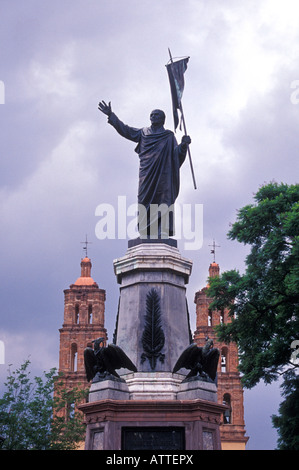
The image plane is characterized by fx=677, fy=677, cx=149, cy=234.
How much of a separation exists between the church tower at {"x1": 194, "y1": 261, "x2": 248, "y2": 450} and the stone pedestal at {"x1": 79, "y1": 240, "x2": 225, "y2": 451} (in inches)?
1957

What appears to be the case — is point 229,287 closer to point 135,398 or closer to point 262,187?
point 262,187

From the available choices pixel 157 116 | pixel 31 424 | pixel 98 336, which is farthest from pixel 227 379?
pixel 157 116

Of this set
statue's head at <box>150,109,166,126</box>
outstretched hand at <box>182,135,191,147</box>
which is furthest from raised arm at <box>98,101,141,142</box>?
outstretched hand at <box>182,135,191,147</box>

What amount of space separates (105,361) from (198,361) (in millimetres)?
1543

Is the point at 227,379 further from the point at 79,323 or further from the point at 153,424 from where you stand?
the point at 153,424

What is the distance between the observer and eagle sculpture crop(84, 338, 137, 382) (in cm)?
1123

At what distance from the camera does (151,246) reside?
12.7 metres

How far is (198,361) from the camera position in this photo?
11203 mm

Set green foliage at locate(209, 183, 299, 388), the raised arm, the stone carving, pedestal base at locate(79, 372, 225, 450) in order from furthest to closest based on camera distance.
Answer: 1. green foliage at locate(209, 183, 299, 388)
2. the raised arm
3. the stone carving
4. pedestal base at locate(79, 372, 225, 450)

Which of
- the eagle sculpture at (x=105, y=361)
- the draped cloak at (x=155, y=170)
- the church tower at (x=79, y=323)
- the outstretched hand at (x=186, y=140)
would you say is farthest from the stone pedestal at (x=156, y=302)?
the church tower at (x=79, y=323)

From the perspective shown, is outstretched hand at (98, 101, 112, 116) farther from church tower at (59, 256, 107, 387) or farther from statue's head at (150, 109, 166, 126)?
church tower at (59, 256, 107, 387)

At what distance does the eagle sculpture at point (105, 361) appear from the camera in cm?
1123

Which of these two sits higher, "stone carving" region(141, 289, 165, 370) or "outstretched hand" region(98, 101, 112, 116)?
"outstretched hand" region(98, 101, 112, 116)

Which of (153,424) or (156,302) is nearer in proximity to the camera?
(153,424)
